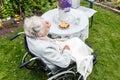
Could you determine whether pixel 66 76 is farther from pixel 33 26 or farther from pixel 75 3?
pixel 75 3

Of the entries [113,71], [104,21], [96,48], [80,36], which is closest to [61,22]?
[80,36]

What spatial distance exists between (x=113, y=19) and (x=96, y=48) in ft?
4.03

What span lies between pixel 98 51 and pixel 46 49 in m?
1.94

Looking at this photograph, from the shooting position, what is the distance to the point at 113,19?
5.95 meters

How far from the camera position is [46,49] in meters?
3.26

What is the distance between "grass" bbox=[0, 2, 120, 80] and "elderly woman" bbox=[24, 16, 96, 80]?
0.82 metres

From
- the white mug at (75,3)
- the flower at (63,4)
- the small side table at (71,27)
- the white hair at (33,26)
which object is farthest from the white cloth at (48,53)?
the white mug at (75,3)

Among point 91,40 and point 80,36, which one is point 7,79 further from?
point 91,40

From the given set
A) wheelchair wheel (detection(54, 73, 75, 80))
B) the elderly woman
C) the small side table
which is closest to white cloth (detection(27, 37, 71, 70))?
the elderly woman

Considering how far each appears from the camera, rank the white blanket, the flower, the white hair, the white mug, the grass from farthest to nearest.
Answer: the white mug
the grass
the flower
the white blanket
the white hair

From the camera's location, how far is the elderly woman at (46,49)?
3.26m

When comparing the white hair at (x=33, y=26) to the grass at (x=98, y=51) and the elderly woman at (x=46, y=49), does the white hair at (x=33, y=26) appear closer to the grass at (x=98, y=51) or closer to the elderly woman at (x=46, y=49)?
the elderly woman at (x=46, y=49)

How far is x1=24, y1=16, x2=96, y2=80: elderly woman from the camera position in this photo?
3.26m

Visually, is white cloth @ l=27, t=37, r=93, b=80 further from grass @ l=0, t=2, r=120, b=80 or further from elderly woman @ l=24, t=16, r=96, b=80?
grass @ l=0, t=2, r=120, b=80
